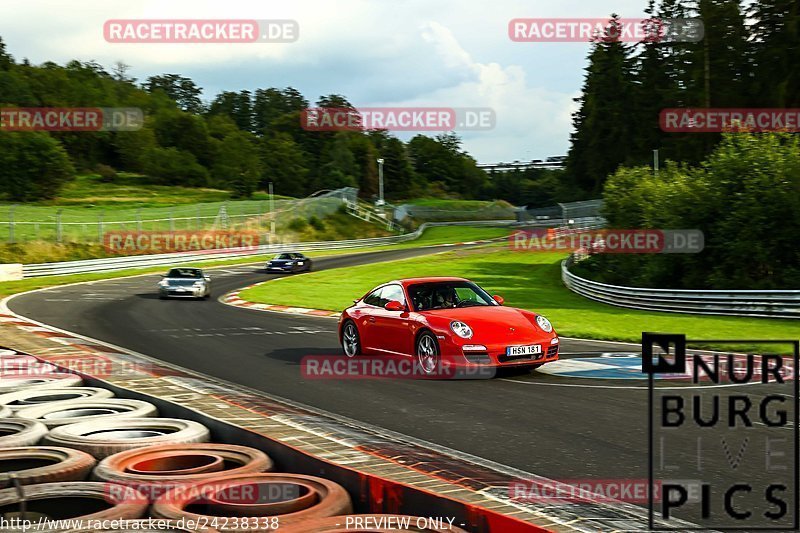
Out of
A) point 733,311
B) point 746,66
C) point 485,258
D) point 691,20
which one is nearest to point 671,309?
point 733,311

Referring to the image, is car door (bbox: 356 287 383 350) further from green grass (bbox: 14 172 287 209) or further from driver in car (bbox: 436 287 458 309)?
green grass (bbox: 14 172 287 209)

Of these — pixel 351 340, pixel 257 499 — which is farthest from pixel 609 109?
pixel 257 499

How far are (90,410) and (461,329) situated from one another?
17.7 feet

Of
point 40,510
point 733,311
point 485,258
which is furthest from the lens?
point 485,258

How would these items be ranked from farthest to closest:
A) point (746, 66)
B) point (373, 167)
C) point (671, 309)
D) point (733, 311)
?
point (373, 167) → point (746, 66) → point (671, 309) → point (733, 311)

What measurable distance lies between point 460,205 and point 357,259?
7629 centimetres

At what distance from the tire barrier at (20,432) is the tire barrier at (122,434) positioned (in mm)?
90

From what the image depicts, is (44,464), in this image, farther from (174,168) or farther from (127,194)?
(174,168)

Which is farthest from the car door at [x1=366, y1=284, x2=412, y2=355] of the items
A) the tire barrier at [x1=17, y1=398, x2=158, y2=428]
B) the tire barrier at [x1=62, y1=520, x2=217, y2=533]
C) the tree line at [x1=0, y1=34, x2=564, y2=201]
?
the tree line at [x1=0, y1=34, x2=564, y2=201]

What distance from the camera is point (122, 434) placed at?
275 inches

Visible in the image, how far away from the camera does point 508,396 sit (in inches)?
413

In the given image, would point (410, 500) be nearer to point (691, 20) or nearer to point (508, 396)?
point (508, 396)

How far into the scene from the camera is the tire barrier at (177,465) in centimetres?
513

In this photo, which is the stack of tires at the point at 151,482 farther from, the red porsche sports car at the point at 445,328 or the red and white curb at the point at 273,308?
the red and white curb at the point at 273,308
